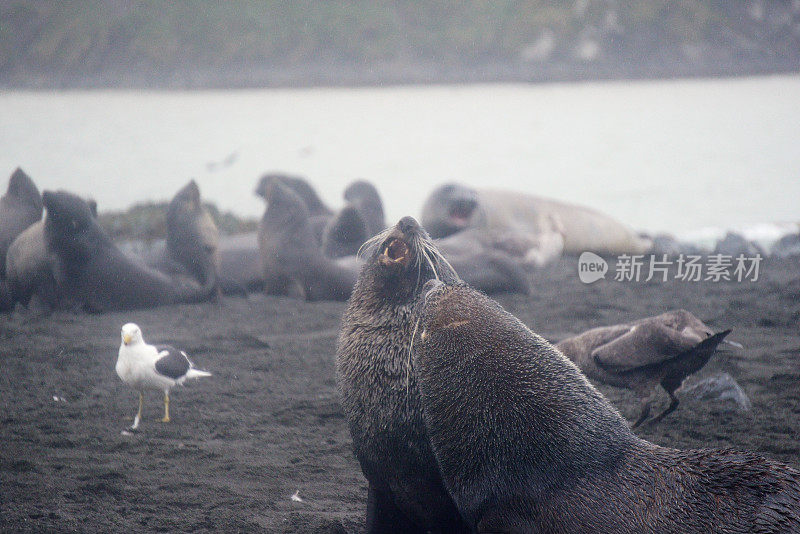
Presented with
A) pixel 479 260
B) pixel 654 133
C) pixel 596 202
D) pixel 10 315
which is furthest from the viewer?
pixel 654 133

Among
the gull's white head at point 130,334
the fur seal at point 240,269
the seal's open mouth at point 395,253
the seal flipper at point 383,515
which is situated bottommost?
the seal flipper at point 383,515

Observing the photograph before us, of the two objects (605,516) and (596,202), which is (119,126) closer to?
(596,202)

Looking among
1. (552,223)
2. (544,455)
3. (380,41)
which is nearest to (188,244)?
(552,223)

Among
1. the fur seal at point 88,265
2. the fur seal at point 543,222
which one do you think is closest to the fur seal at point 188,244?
the fur seal at point 88,265

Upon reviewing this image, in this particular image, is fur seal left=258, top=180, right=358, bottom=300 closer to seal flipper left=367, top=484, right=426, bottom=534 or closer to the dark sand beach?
the dark sand beach

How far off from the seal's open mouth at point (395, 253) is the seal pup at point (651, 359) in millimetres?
1342

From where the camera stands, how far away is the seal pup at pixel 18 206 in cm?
603

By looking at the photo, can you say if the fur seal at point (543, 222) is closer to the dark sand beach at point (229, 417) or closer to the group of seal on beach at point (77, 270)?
the dark sand beach at point (229, 417)

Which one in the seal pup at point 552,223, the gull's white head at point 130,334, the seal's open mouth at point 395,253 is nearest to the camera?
the seal's open mouth at point 395,253

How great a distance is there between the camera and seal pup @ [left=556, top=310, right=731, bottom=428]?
3285 millimetres

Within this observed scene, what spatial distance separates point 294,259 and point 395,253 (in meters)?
3.73

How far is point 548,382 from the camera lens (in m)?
1.95

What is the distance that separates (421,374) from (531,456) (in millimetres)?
348

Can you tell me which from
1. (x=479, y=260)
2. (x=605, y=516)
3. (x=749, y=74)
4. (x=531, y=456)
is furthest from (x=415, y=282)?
(x=749, y=74)
